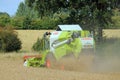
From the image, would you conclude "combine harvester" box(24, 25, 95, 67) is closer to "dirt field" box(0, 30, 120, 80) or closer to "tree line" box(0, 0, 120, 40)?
"dirt field" box(0, 30, 120, 80)

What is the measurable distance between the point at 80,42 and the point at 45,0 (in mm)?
9596

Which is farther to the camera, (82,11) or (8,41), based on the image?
(8,41)

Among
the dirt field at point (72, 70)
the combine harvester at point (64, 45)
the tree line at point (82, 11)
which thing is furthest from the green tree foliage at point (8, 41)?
the combine harvester at point (64, 45)

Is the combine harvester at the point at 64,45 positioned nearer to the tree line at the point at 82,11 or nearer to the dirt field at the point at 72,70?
the dirt field at the point at 72,70

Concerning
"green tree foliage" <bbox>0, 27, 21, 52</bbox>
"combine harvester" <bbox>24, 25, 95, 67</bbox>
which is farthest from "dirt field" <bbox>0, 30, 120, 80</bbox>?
"green tree foliage" <bbox>0, 27, 21, 52</bbox>

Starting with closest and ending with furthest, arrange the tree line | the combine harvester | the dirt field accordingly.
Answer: the dirt field → the combine harvester → the tree line

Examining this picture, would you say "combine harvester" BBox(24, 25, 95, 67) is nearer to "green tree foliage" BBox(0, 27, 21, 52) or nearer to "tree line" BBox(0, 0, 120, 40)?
"tree line" BBox(0, 0, 120, 40)

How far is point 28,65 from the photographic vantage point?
1789 cm

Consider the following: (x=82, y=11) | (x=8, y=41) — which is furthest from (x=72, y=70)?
(x=8, y=41)

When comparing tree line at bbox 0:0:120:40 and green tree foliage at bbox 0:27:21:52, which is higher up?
tree line at bbox 0:0:120:40

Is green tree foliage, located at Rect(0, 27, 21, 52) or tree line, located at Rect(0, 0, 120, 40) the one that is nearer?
tree line, located at Rect(0, 0, 120, 40)

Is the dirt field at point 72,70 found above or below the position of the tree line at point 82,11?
below

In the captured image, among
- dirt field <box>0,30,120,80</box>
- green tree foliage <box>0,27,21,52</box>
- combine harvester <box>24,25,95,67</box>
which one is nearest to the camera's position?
dirt field <box>0,30,120,80</box>

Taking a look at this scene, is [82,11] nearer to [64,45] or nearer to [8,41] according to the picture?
[8,41]
